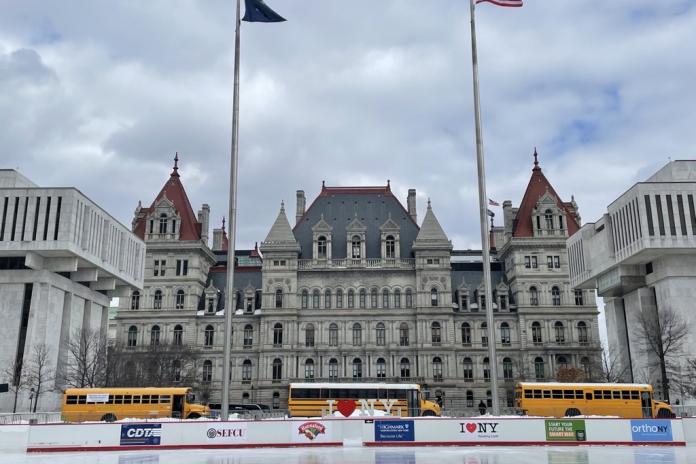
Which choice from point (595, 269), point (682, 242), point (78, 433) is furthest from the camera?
point (595, 269)

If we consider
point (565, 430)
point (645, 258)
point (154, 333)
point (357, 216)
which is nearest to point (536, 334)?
point (645, 258)

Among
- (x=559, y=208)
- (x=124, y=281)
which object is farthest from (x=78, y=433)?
(x=559, y=208)

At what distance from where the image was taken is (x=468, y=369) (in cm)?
8231

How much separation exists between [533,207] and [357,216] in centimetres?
2372

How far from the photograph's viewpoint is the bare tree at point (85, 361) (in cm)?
6134

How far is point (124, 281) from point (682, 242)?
57988mm

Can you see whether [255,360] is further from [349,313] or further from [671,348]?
[671,348]

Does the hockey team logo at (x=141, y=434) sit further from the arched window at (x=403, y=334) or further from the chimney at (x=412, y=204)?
the chimney at (x=412, y=204)

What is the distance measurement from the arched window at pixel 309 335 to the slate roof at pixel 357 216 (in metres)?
9.30

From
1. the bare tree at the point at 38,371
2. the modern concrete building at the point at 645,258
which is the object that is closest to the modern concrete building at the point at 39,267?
the bare tree at the point at 38,371

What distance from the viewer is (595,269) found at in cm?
7000

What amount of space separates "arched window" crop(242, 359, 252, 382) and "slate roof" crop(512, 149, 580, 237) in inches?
1500

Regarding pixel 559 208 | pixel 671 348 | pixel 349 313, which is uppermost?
pixel 559 208

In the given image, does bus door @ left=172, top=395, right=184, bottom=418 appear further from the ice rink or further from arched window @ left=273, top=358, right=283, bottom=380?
arched window @ left=273, top=358, right=283, bottom=380
